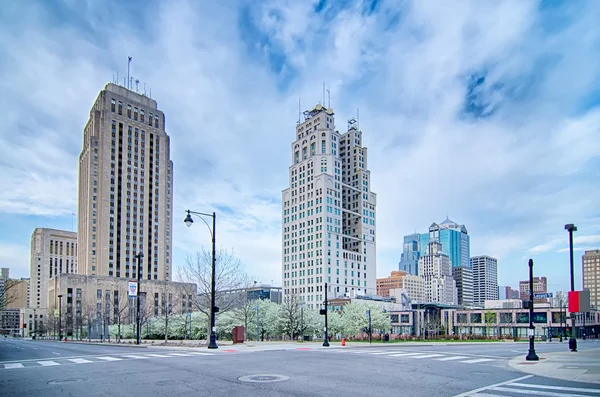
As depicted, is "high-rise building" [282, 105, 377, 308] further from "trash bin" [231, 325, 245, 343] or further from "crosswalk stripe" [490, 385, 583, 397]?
"crosswalk stripe" [490, 385, 583, 397]

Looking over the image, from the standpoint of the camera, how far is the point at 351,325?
78.6 meters

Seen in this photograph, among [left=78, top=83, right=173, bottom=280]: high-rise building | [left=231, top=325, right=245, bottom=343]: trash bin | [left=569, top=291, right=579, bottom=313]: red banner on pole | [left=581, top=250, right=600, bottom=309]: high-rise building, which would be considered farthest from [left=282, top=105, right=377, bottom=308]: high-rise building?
[left=569, top=291, right=579, bottom=313]: red banner on pole

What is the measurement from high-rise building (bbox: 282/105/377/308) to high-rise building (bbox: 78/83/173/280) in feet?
146

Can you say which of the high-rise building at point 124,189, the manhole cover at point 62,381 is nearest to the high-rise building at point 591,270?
the manhole cover at point 62,381

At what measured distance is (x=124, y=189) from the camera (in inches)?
5856

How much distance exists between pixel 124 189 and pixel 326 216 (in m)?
67.6

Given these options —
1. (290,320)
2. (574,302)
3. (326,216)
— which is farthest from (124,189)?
(574,302)

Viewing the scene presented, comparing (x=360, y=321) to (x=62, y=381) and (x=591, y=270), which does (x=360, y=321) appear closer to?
(x=62, y=381)

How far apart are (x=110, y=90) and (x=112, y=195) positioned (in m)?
36.0

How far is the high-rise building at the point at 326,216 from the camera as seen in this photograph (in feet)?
470

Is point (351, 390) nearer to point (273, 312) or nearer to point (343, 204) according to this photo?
point (273, 312)

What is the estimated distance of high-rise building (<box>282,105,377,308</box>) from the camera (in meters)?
143

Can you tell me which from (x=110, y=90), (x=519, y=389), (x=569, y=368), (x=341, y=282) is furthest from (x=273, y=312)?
(x=110, y=90)

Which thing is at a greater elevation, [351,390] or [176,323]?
[351,390]
